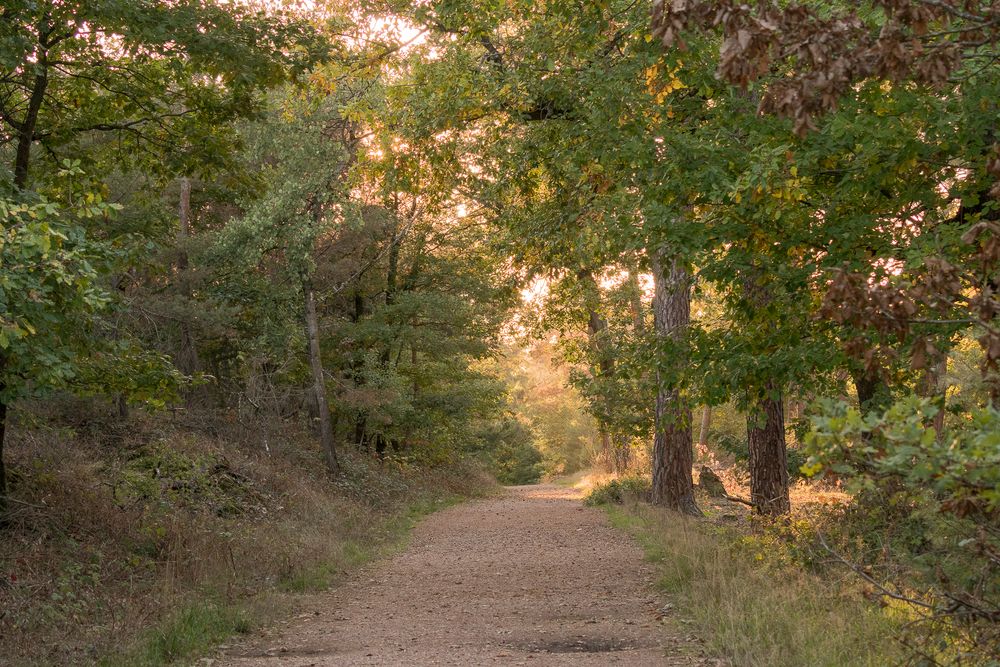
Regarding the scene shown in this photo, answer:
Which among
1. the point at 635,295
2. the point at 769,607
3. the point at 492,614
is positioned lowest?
the point at 492,614

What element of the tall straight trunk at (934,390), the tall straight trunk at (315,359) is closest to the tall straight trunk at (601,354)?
the tall straight trunk at (934,390)

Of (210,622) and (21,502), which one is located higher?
(21,502)

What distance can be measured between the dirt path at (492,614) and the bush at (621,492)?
6054mm

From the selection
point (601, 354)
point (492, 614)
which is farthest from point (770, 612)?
point (601, 354)

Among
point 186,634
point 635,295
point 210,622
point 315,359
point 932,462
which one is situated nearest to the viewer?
point 932,462

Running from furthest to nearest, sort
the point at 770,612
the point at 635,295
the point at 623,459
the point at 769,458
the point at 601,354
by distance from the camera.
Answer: the point at 623,459 < the point at 635,295 < the point at 601,354 < the point at 769,458 < the point at 770,612

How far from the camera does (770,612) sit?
760 centimetres

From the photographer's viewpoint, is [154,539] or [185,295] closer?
[154,539]

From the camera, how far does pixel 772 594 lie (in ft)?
27.2

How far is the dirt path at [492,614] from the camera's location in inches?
304

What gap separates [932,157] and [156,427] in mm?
14269

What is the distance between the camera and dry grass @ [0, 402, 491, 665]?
304 inches

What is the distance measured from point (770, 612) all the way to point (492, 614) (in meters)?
3.40

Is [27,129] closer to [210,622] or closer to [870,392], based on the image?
[210,622]
